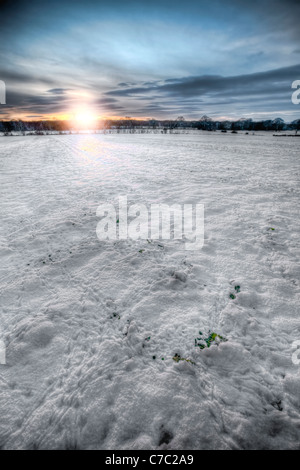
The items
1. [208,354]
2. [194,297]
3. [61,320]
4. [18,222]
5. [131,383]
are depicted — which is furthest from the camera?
[18,222]

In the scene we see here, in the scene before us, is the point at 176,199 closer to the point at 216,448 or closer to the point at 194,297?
the point at 194,297

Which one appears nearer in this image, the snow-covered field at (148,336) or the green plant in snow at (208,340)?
the snow-covered field at (148,336)

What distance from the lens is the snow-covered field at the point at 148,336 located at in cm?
238

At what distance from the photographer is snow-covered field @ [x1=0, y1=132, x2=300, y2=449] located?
7.79 feet

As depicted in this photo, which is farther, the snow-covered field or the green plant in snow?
the green plant in snow

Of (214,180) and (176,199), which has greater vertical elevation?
(214,180)

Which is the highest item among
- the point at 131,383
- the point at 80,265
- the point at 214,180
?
the point at 214,180

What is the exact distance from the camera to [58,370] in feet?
9.43

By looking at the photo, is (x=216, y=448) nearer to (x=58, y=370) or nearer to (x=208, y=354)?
(x=208, y=354)

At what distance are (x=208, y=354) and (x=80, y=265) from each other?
128 inches

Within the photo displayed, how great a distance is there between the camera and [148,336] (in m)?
3.31
